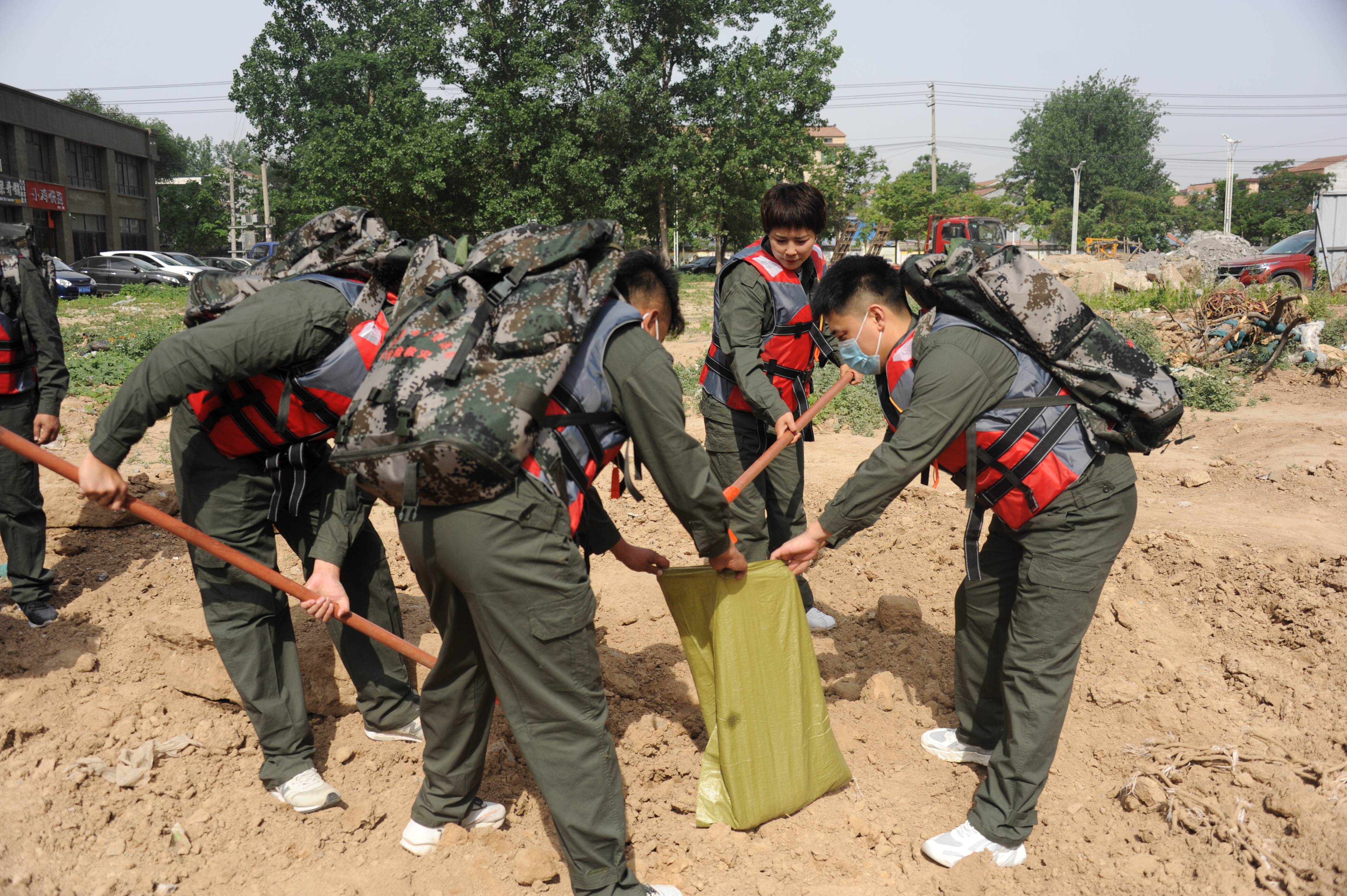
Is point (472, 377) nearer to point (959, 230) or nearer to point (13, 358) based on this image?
point (13, 358)

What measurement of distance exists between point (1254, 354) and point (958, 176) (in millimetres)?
69639

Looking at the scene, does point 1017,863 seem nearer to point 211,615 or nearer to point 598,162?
point 211,615

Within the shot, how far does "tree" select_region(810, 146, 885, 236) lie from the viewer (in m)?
29.0

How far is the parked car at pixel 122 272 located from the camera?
24.1m

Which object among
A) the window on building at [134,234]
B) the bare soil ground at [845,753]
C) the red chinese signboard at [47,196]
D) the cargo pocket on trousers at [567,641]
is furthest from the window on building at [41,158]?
the cargo pocket on trousers at [567,641]

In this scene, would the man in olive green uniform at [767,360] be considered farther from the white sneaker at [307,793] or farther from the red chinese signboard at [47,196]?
the red chinese signboard at [47,196]

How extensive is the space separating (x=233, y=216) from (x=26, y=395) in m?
40.5

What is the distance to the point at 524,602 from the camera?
85.0 inches

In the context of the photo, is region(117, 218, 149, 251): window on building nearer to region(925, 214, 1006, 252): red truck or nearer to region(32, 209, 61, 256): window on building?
region(32, 209, 61, 256): window on building

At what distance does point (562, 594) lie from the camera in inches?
86.2

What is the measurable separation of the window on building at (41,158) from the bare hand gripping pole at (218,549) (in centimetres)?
3671

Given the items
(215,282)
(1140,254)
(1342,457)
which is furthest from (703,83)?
(215,282)

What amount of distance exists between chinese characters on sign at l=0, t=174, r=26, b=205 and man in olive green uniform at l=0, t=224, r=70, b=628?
3044 centimetres

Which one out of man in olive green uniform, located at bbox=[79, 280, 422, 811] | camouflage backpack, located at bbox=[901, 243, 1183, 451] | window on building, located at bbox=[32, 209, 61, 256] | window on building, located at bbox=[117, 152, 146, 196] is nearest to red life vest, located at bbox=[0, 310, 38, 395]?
man in olive green uniform, located at bbox=[79, 280, 422, 811]
